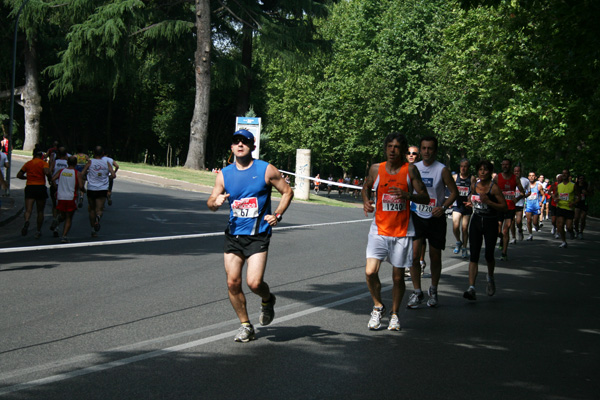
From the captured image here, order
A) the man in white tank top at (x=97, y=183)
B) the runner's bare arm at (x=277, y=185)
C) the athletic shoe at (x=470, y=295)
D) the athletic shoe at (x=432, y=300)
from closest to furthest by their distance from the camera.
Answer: the runner's bare arm at (x=277, y=185), the athletic shoe at (x=432, y=300), the athletic shoe at (x=470, y=295), the man in white tank top at (x=97, y=183)

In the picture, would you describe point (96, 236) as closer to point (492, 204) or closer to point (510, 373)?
point (492, 204)

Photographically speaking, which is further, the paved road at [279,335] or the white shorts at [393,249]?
the white shorts at [393,249]

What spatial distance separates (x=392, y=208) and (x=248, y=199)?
1.50 m

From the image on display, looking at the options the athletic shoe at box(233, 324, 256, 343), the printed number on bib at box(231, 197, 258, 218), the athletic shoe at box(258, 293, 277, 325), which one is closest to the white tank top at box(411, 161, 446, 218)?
the athletic shoe at box(258, 293, 277, 325)

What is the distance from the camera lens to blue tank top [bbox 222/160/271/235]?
20.7 feet

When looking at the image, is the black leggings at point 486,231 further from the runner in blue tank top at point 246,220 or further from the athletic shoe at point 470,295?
the runner in blue tank top at point 246,220

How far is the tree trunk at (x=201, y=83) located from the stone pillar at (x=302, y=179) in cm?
619

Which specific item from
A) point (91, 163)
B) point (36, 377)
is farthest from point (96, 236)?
point (36, 377)

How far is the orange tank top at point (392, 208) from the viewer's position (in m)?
7.06

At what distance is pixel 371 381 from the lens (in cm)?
517

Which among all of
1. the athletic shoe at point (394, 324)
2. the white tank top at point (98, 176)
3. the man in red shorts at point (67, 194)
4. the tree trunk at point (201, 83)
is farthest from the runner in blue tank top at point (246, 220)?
the tree trunk at point (201, 83)

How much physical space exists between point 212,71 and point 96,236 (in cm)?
2282

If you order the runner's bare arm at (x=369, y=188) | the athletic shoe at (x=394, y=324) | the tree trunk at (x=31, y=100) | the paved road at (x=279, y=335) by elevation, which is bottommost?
the paved road at (x=279, y=335)

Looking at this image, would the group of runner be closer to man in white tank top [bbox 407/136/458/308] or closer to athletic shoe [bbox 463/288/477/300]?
man in white tank top [bbox 407/136/458/308]
